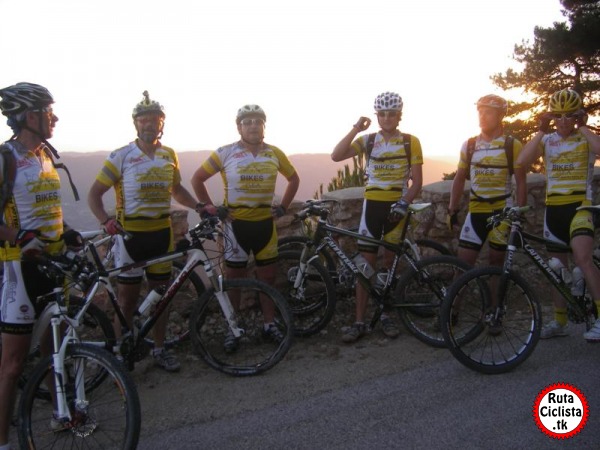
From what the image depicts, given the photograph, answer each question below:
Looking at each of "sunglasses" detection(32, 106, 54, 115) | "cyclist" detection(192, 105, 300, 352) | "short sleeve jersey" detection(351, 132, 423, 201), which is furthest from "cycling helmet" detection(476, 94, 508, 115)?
"sunglasses" detection(32, 106, 54, 115)

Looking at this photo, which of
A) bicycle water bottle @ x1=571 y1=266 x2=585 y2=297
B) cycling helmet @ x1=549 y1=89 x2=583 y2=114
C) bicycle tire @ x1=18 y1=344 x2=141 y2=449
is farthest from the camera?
cycling helmet @ x1=549 y1=89 x2=583 y2=114

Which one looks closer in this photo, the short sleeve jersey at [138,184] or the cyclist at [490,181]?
the short sleeve jersey at [138,184]

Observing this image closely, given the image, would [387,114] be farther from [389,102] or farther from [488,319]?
[488,319]

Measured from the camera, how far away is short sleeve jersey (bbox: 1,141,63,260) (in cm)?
331

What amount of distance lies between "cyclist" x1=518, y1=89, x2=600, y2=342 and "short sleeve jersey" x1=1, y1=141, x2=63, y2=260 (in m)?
4.25

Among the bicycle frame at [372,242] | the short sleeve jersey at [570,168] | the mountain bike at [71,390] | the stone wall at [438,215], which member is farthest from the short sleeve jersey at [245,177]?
the short sleeve jersey at [570,168]

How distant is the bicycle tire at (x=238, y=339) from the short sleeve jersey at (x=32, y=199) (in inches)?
57.1

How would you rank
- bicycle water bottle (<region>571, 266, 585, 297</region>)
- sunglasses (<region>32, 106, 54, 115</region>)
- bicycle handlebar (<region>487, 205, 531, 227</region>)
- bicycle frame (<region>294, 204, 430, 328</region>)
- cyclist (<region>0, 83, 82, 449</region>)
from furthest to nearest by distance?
1. bicycle frame (<region>294, 204, 430, 328</region>)
2. bicycle water bottle (<region>571, 266, 585, 297</region>)
3. bicycle handlebar (<region>487, 205, 531, 227</region>)
4. sunglasses (<region>32, 106, 54, 115</region>)
5. cyclist (<region>0, 83, 82, 449</region>)

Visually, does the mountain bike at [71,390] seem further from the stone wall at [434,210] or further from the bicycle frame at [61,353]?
the stone wall at [434,210]

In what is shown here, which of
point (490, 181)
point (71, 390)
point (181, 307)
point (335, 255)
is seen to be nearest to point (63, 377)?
point (71, 390)

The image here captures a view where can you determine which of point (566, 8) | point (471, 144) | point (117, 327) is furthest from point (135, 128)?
point (566, 8)

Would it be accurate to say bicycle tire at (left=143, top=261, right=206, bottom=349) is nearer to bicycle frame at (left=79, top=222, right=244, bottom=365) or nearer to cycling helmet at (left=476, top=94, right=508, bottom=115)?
bicycle frame at (left=79, top=222, right=244, bottom=365)

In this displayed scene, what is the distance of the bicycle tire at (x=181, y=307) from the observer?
5.03 meters

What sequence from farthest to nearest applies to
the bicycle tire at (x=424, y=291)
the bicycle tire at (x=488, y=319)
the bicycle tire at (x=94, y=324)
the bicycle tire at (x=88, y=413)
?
1. the bicycle tire at (x=424, y=291)
2. the bicycle tire at (x=488, y=319)
3. the bicycle tire at (x=94, y=324)
4. the bicycle tire at (x=88, y=413)
